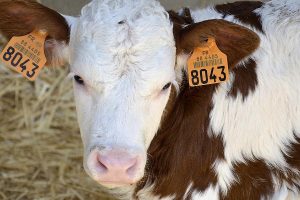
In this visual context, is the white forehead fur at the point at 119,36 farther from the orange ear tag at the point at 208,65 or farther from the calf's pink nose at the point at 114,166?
the calf's pink nose at the point at 114,166

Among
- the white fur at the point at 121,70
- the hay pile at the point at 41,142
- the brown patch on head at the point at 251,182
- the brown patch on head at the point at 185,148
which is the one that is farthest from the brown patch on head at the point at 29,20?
the hay pile at the point at 41,142

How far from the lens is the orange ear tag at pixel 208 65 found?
123 inches

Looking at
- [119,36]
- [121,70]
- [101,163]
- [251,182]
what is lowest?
[251,182]

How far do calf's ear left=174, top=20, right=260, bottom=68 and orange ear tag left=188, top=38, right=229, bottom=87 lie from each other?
1.7 inches

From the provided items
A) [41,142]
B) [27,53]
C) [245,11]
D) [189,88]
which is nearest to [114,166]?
[189,88]

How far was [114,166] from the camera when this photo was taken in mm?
2674

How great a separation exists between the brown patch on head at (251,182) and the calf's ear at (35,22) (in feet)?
3.97

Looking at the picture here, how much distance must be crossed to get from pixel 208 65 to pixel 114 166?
2.75 feet

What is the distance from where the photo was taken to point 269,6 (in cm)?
340

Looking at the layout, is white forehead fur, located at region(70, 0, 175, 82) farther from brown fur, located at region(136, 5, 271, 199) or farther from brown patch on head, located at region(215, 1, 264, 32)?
brown patch on head, located at region(215, 1, 264, 32)


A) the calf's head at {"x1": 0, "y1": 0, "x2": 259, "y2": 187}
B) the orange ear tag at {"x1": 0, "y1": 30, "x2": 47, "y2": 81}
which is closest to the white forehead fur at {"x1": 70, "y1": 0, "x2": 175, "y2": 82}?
the calf's head at {"x1": 0, "y1": 0, "x2": 259, "y2": 187}

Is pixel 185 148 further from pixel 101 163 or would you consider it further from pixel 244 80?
pixel 101 163

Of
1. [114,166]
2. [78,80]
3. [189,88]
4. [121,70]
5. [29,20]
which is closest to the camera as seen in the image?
[114,166]

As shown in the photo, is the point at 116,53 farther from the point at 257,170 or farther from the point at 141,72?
the point at 257,170
